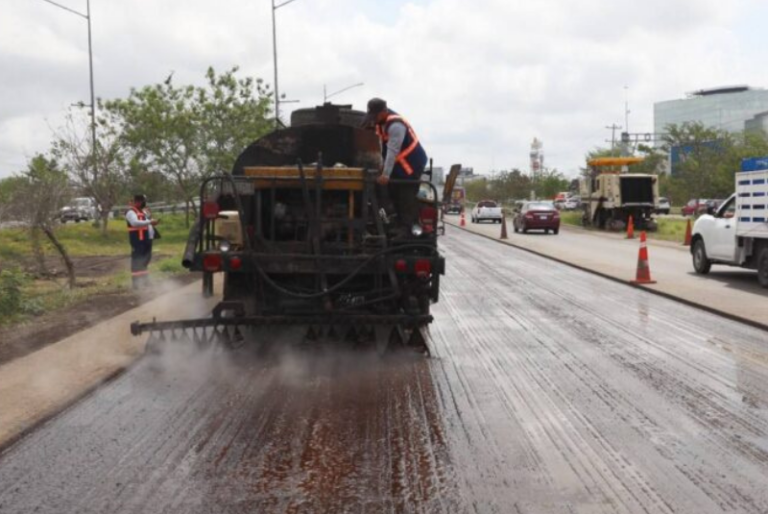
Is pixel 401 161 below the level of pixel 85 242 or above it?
above

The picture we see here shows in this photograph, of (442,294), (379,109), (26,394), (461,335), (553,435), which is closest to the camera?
(553,435)

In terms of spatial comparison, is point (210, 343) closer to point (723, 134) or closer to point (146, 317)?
point (146, 317)

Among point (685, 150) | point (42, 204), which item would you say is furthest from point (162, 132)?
point (685, 150)

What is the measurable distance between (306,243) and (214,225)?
1.13 m

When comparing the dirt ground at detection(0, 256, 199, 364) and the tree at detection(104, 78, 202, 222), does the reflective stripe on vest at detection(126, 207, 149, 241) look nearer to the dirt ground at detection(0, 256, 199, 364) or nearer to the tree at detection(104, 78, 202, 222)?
the dirt ground at detection(0, 256, 199, 364)

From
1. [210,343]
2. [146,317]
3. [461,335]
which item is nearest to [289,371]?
[210,343]

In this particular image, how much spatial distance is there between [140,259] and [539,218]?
2664 centimetres

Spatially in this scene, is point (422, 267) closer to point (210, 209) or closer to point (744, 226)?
point (210, 209)

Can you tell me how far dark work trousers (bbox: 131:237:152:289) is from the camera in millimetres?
13804

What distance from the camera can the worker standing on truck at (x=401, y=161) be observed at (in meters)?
9.05

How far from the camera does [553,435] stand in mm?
5723

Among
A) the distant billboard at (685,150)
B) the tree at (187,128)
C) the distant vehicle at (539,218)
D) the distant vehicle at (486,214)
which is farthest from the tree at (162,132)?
the distant billboard at (685,150)

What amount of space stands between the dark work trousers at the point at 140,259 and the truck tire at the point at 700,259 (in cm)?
1133

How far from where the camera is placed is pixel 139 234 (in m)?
13.7
